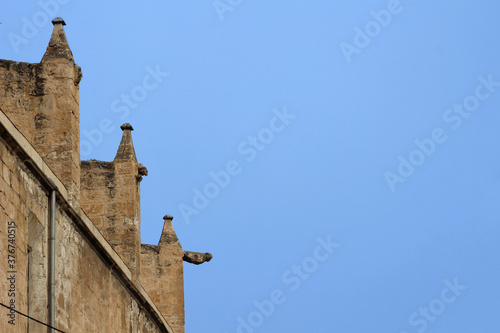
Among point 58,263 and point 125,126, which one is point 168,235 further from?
point 58,263

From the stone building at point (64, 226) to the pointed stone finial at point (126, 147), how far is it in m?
0.02

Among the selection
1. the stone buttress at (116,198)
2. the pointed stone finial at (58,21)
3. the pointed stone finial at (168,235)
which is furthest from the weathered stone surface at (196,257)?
the pointed stone finial at (58,21)

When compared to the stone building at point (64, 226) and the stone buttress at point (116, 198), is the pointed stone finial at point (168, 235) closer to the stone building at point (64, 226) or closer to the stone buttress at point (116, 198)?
the stone building at point (64, 226)

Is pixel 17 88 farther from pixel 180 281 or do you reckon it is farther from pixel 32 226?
pixel 180 281

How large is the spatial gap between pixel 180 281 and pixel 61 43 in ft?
25.2

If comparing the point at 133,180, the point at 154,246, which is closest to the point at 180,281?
the point at 154,246

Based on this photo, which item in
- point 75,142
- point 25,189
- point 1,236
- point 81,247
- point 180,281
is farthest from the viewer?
point 180,281

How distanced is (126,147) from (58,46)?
367cm

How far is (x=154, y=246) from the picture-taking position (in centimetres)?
2272

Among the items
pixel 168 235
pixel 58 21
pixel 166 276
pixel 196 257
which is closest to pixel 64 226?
pixel 58 21

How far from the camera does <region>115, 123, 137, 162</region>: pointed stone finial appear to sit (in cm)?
1933

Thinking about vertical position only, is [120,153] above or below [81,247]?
above

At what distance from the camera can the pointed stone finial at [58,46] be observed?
52.6 feet

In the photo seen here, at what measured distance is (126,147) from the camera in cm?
1947
